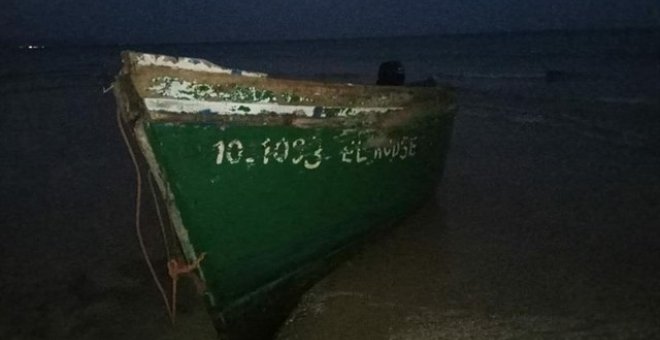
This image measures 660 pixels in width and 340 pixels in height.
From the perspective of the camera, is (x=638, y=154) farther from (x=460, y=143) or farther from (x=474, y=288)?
(x=474, y=288)

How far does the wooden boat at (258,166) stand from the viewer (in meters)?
3.34

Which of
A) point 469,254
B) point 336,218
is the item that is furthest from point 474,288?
point 336,218

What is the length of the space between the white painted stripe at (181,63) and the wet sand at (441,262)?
6.33 ft

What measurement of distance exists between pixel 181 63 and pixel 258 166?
0.81m

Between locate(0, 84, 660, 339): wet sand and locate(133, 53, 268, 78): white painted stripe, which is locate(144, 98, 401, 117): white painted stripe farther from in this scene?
locate(0, 84, 660, 339): wet sand

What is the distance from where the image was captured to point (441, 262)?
5.24m

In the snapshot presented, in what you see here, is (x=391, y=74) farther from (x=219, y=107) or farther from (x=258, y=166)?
(x=219, y=107)

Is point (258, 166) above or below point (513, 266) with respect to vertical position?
above

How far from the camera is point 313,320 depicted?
4254mm

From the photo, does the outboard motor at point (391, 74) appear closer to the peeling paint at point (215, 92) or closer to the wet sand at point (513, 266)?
the wet sand at point (513, 266)

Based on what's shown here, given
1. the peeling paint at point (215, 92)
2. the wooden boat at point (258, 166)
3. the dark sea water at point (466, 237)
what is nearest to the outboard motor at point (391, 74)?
the wooden boat at point (258, 166)

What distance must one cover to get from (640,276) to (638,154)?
15.1 feet

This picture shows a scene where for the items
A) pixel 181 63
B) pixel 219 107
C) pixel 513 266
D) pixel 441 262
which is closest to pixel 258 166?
pixel 219 107

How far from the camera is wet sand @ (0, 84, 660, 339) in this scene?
424 centimetres
